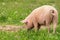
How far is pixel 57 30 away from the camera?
11.7 m

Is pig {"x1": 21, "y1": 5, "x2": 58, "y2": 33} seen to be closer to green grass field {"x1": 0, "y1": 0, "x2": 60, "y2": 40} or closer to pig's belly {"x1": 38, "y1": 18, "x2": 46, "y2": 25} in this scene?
pig's belly {"x1": 38, "y1": 18, "x2": 46, "y2": 25}

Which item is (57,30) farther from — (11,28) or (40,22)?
(11,28)

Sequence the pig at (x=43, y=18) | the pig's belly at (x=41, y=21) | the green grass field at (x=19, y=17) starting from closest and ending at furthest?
1. the green grass field at (x=19, y=17)
2. the pig at (x=43, y=18)
3. the pig's belly at (x=41, y=21)

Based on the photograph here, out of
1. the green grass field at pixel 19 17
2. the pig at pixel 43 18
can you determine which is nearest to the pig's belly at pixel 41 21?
the pig at pixel 43 18

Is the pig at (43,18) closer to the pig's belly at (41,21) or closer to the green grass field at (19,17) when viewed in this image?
the pig's belly at (41,21)

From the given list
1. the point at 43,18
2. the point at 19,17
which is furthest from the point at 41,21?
the point at 19,17

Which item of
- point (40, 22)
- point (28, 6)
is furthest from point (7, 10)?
point (40, 22)

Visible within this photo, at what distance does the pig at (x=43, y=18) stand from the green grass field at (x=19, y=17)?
0.92 ft

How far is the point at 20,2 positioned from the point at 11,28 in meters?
7.15

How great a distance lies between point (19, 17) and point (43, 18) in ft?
11.7

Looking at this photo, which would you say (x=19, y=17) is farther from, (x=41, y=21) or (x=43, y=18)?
(x=43, y=18)

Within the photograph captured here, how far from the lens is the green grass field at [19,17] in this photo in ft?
33.2

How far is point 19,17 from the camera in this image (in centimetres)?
1433

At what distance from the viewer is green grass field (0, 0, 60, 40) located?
10.1 metres
